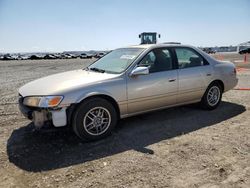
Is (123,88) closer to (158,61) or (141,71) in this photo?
(141,71)

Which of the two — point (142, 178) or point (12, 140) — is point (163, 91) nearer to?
point (142, 178)

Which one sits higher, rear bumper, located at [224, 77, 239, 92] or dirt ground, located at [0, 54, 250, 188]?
rear bumper, located at [224, 77, 239, 92]

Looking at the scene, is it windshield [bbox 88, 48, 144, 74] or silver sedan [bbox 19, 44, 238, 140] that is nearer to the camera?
silver sedan [bbox 19, 44, 238, 140]

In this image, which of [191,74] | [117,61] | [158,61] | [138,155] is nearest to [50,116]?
[138,155]

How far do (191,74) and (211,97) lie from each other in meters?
0.93

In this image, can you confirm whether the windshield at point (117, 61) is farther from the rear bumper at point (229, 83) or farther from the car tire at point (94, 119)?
the rear bumper at point (229, 83)

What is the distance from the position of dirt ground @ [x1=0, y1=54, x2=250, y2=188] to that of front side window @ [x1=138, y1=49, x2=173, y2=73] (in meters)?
1.09

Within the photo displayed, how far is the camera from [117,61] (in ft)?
16.4

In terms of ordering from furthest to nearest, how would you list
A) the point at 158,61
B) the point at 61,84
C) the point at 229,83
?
the point at 229,83
the point at 158,61
the point at 61,84

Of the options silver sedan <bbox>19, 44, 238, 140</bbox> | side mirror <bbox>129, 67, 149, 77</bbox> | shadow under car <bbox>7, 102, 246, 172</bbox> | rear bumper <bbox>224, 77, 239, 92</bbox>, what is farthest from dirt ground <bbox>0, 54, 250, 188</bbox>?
side mirror <bbox>129, 67, 149, 77</bbox>

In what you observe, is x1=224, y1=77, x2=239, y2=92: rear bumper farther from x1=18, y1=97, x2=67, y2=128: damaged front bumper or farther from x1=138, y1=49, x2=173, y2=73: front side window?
x1=18, y1=97, x2=67, y2=128: damaged front bumper

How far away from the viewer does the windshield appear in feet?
15.4

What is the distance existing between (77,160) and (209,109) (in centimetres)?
354

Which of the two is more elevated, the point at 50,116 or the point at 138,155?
the point at 50,116
